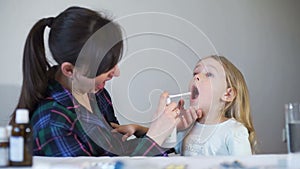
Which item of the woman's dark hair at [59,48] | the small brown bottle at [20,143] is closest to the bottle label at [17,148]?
the small brown bottle at [20,143]

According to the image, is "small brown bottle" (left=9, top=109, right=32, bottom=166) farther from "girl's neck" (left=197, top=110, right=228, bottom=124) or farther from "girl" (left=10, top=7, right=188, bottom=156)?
"girl's neck" (left=197, top=110, right=228, bottom=124)

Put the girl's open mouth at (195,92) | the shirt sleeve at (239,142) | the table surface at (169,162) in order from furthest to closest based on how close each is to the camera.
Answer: the girl's open mouth at (195,92) → the shirt sleeve at (239,142) → the table surface at (169,162)

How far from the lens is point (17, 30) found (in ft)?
4.91

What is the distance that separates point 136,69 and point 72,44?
0.57 metres

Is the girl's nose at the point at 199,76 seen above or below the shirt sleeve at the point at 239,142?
above

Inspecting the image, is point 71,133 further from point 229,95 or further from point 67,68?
point 229,95

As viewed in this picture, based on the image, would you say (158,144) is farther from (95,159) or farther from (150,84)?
(150,84)

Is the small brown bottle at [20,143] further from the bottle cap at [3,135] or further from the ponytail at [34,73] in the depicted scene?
the ponytail at [34,73]

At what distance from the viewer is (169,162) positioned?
815 mm

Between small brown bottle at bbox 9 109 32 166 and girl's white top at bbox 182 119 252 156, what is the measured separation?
1.56ft

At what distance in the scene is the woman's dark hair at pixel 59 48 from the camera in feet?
2.90

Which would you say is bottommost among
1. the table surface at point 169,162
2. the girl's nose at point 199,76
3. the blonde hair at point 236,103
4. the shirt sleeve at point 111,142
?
the table surface at point 169,162

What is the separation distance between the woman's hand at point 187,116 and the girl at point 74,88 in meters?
0.09

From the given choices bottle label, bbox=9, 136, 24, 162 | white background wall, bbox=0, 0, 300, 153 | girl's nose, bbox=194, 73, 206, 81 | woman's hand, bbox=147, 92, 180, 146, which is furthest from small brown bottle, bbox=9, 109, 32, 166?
white background wall, bbox=0, 0, 300, 153
